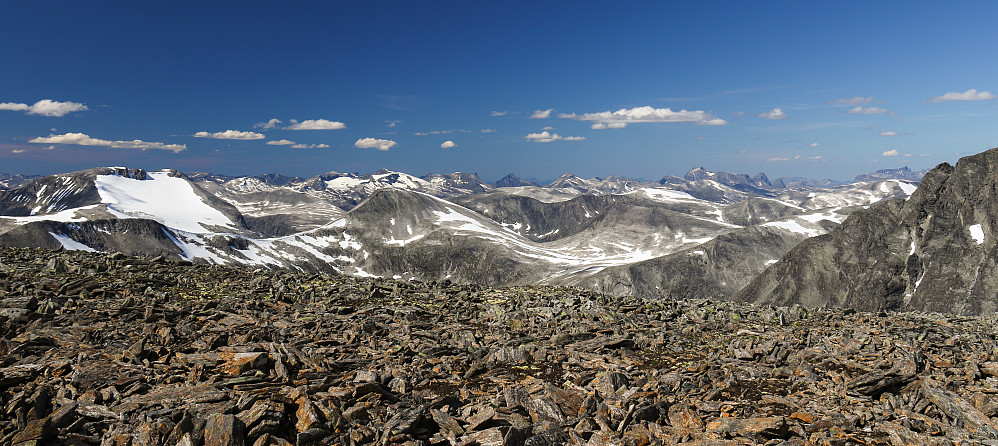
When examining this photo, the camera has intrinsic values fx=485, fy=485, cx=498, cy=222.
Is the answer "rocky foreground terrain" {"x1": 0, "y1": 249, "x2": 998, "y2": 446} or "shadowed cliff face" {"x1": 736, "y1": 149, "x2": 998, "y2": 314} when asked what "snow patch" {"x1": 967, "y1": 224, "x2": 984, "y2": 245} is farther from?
"rocky foreground terrain" {"x1": 0, "y1": 249, "x2": 998, "y2": 446}

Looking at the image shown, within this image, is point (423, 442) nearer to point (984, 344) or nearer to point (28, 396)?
point (28, 396)

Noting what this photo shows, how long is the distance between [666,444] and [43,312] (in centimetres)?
2952

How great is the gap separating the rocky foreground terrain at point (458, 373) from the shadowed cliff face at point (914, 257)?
16094 centimetres

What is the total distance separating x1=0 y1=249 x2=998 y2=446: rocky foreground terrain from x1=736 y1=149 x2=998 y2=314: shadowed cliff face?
160941mm

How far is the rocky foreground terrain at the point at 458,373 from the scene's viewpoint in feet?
45.4

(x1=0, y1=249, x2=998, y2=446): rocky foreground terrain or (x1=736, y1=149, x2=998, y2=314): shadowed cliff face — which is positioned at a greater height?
(x1=0, y1=249, x2=998, y2=446): rocky foreground terrain

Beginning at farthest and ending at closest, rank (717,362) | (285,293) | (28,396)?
(285,293) < (717,362) < (28,396)

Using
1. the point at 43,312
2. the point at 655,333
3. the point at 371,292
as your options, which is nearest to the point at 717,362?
the point at 655,333

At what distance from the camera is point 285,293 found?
32688 mm

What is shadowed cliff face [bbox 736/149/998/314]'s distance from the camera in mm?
150500

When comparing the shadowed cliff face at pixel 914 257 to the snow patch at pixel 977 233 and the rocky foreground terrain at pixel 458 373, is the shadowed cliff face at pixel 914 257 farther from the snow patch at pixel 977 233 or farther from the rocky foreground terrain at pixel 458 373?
the rocky foreground terrain at pixel 458 373

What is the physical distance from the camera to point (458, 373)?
19172 mm

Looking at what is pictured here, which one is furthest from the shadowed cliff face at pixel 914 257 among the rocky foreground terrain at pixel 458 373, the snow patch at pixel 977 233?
the rocky foreground terrain at pixel 458 373

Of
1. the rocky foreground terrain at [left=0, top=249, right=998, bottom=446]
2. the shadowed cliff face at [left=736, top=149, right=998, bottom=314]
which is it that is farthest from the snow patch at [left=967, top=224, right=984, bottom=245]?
the rocky foreground terrain at [left=0, top=249, right=998, bottom=446]
